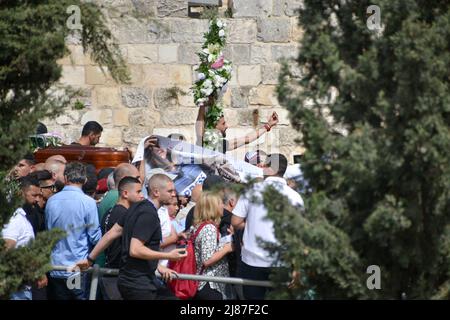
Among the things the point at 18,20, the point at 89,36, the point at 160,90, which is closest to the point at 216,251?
the point at 89,36

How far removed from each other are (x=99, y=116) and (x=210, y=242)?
4846 millimetres

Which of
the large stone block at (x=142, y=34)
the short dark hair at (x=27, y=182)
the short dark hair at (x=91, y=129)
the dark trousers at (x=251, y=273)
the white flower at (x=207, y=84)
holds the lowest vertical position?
the dark trousers at (x=251, y=273)

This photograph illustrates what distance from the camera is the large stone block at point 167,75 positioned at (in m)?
12.5

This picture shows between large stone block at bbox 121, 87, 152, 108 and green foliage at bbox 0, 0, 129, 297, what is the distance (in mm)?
6049

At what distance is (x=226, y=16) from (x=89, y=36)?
607cm

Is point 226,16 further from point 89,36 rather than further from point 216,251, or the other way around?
point 89,36

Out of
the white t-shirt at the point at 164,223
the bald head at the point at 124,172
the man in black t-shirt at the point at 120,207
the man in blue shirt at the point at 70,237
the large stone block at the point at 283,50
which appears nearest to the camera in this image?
the man in black t-shirt at the point at 120,207

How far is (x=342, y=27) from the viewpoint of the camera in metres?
5.69

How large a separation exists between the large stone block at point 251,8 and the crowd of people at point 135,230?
3844mm

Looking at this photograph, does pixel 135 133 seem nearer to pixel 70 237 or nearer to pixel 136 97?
pixel 136 97

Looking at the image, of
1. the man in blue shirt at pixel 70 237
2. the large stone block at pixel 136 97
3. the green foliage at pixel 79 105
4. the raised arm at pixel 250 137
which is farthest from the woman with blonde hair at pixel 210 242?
the large stone block at pixel 136 97

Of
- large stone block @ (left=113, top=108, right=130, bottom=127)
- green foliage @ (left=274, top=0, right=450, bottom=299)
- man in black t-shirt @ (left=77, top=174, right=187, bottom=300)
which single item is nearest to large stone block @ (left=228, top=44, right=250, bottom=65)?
large stone block @ (left=113, top=108, right=130, bottom=127)

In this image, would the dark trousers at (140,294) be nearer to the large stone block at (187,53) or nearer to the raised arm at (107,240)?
the raised arm at (107,240)

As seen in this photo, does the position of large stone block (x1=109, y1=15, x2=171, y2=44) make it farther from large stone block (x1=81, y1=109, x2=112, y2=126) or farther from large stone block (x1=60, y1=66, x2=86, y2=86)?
large stone block (x1=81, y1=109, x2=112, y2=126)
